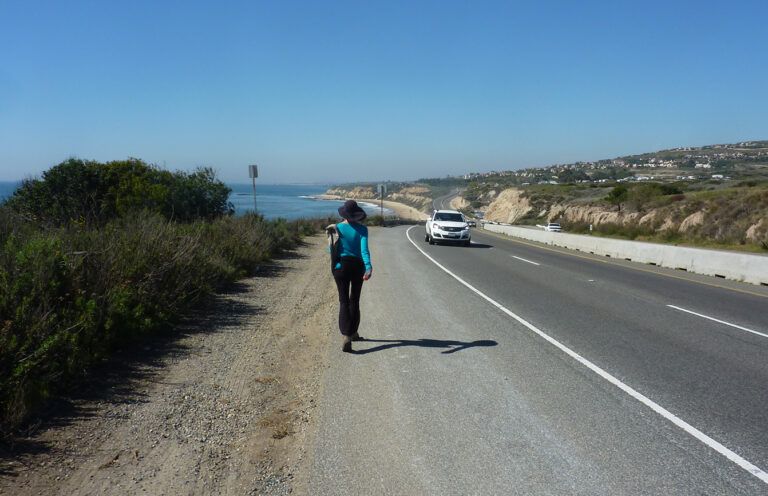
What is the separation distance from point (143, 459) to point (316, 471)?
1.36 m

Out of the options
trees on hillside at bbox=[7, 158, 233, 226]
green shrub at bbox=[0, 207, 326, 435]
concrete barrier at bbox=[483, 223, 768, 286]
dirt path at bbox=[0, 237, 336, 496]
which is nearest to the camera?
dirt path at bbox=[0, 237, 336, 496]

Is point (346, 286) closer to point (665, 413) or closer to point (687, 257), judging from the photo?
point (665, 413)

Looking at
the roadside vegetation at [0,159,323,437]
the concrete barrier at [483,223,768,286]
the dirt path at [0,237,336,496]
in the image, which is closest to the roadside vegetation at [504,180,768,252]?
the concrete barrier at [483,223,768,286]

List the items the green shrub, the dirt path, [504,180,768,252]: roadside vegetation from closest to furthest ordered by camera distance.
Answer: the dirt path, the green shrub, [504,180,768,252]: roadside vegetation

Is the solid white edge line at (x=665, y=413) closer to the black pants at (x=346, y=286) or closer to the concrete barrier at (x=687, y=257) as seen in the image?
the black pants at (x=346, y=286)

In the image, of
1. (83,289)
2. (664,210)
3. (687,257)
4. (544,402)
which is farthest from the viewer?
(664,210)

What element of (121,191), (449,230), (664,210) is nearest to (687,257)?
(449,230)

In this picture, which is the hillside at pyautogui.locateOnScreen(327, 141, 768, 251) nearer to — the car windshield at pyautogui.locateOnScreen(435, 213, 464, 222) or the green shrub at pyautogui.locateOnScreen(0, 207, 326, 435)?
the car windshield at pyautogui.locateOnScreen(435, 213, 464, 222)

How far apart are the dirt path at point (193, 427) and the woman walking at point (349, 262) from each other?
59 cm

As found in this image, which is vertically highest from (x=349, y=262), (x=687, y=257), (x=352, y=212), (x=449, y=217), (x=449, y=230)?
(x=352, y=212)

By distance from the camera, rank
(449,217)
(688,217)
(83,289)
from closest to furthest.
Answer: (83,289) < (449,217) < (688,217)

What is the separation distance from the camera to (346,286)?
24.7 feet

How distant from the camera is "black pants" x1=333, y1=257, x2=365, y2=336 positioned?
7.44 metres

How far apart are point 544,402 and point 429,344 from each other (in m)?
2.53
